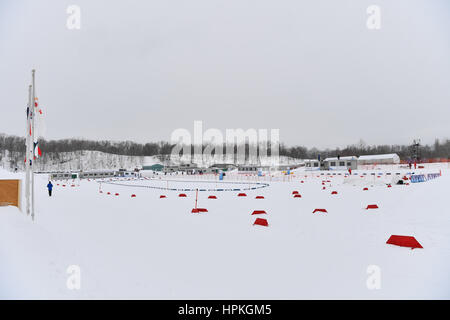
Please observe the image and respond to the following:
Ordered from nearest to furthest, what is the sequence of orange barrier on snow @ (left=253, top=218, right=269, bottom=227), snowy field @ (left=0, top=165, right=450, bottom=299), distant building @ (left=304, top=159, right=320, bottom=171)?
1. snowy field @ (left=0, top=165, right=450, bottom=299)
2. orange barrier on snow @ (left=253, top=218, right=269, bottom=227)
3. distant building @ (left=304, top=159, right=320, bottom=171)

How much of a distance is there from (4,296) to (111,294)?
5.98 ft

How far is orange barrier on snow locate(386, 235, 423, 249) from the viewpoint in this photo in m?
6.49

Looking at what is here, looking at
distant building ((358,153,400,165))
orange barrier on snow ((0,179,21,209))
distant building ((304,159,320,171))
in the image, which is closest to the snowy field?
orange barrier on snow ((0,179,21,209))

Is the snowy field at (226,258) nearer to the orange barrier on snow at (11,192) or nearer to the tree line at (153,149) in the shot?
the orange barrier on snow at (11,192)

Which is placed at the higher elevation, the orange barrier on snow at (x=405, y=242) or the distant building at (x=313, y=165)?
the distant building at (x=313, y=165)

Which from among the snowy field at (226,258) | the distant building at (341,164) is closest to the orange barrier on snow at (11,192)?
the snowy field at (226,258)

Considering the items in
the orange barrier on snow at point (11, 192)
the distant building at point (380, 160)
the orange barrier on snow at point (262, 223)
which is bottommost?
the orange barrier on snow at point (262, 223)

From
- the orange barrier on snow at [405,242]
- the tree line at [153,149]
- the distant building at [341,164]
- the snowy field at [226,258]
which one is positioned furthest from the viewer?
the tree line at [153,149]

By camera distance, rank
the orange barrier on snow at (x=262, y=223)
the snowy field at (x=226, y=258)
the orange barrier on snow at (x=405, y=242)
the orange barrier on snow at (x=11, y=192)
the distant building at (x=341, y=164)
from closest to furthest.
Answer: the snowy field at (x=226, y=258)
the orange barrier on snow at (x=405, y=242)
the orange barrier on snow at (x=262, y=223)
the orange barrier on snow at (x=11, y=192)
the distant building at (x=341, y=164)

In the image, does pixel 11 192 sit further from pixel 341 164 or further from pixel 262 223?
pixel 341 164

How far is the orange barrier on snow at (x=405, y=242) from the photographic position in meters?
6.49

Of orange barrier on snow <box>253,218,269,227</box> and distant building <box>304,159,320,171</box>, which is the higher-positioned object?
distant building <box>304,159,320,171</box>

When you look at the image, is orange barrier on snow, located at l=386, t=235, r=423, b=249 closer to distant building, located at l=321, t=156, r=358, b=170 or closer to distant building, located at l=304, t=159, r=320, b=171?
distant building, located at l=321, t=156, r=358, b=170
